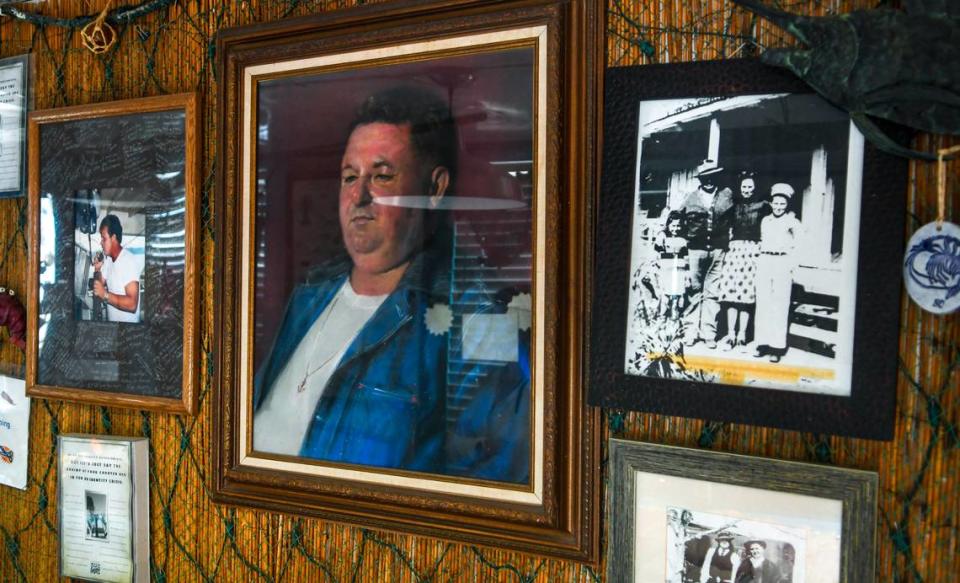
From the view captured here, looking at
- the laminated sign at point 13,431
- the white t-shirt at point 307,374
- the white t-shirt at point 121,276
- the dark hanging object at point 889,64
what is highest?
the dark hanging object at point 889,64

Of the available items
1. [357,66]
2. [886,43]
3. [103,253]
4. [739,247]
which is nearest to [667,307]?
[739,247]

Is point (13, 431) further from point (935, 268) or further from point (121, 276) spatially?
point (935, 268)

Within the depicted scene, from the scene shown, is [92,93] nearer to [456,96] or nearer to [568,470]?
[456,96]

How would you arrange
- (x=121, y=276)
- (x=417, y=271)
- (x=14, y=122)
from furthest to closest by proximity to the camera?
(x=14, y=122) < (x=121, y=276) < (x=417, y=271)

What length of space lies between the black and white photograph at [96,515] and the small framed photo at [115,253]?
143mm

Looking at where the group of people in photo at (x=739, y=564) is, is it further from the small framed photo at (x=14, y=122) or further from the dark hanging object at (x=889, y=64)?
the small framed photo at (x=14, y=122)

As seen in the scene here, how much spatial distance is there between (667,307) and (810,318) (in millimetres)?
128

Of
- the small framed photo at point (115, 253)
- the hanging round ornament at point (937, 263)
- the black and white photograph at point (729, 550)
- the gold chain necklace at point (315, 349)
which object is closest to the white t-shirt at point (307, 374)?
the gold chain necklace at point (315, 349)

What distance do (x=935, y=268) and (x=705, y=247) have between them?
188mm

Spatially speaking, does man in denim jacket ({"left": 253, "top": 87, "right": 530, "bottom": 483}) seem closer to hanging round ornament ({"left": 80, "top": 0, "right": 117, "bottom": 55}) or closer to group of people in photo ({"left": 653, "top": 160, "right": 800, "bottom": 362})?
group of people in photo ({"left": 653, "top": 160, "right": 800, "bottom": 362})

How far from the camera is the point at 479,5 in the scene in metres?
0.77

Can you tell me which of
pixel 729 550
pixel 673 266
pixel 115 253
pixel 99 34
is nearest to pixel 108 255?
pixel 115 253

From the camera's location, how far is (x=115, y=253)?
39.5 inches

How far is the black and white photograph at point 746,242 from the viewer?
633 mm
